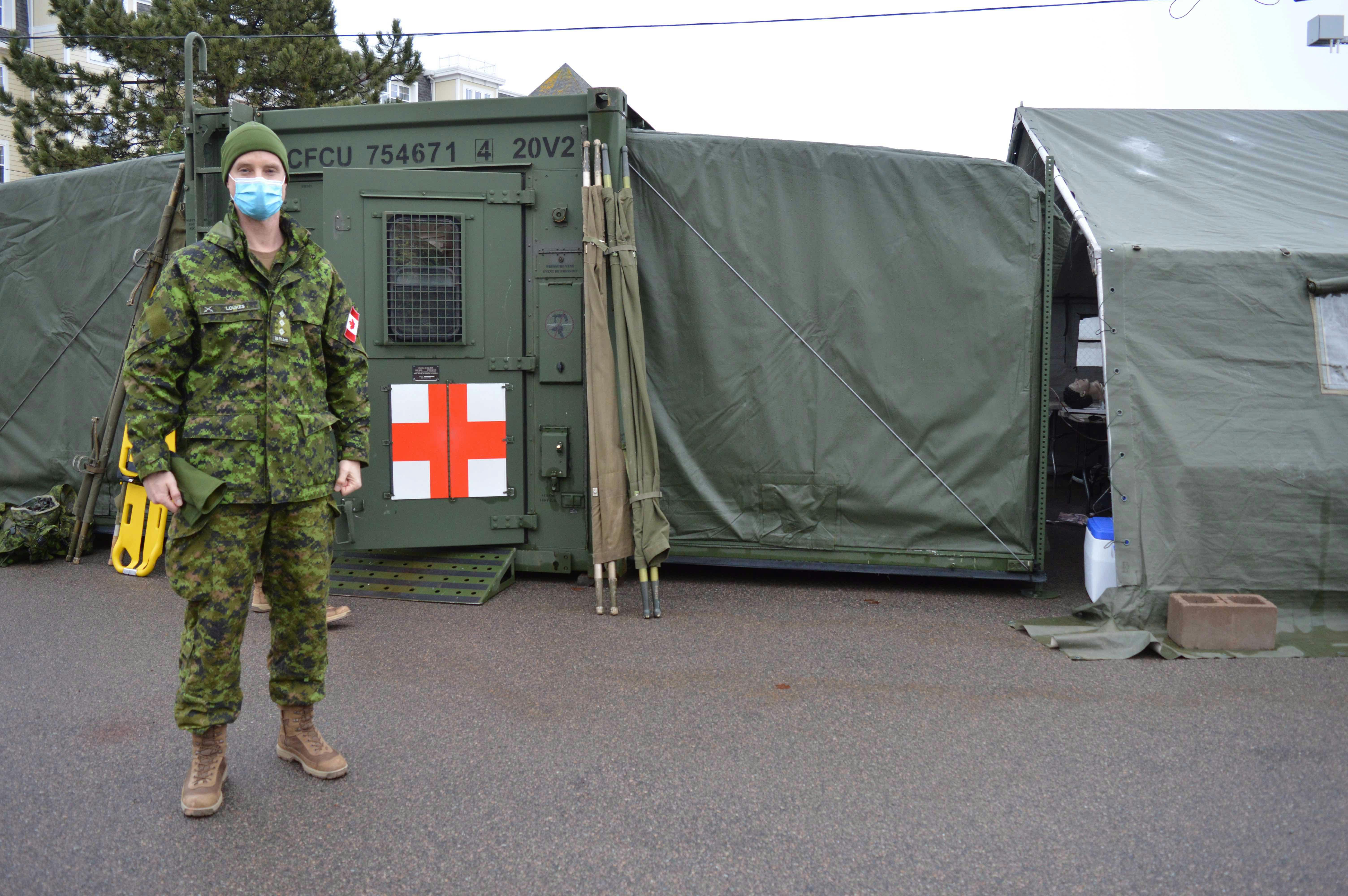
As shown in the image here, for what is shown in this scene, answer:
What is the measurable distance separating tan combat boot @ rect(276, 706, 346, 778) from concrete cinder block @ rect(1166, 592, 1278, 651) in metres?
3.62

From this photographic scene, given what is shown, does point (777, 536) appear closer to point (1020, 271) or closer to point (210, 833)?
point (1020, 271)

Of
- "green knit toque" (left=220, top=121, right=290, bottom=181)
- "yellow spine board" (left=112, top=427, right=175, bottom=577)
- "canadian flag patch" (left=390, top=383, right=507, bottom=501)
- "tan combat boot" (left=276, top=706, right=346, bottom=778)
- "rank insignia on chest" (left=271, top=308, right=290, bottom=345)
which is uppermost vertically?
"green knit toque" (left=220, top=121, right=290, bottom=181)

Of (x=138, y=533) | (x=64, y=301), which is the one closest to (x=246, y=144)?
(x=138, y=533)

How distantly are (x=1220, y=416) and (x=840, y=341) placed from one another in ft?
6.30

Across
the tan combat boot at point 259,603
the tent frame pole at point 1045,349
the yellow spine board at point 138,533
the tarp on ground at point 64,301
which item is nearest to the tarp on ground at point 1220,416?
the tent frame pole at point 1045,349

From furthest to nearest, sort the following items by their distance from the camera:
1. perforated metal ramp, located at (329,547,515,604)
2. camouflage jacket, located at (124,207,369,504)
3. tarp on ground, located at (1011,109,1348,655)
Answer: perforated metal ramp, located at (329,547,515,604) < tarp on ground, located at (1011,109,1348,655) < camouflage jacket, located at (124,207,369,504)

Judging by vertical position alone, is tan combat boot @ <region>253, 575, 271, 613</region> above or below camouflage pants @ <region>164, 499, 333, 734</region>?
below

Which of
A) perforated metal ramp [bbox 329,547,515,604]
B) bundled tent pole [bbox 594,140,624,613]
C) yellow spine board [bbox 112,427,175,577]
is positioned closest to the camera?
bundled tent pole [bbox 594,140,624,613]

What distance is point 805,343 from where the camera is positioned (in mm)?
5363

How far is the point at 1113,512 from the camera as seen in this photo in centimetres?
468

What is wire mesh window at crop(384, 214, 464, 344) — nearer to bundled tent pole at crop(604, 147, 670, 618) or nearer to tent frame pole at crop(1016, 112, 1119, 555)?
bundled tent pole at crop(604, 147, 670, 618)

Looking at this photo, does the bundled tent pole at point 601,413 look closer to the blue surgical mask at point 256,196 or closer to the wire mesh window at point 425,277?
the wire mesh window at point 425,277

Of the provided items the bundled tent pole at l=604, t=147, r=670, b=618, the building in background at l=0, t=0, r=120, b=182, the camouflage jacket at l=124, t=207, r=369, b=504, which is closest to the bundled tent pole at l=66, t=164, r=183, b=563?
the bundled tent pole at l=604, t=147, r=670, b=618

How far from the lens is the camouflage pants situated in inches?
107
